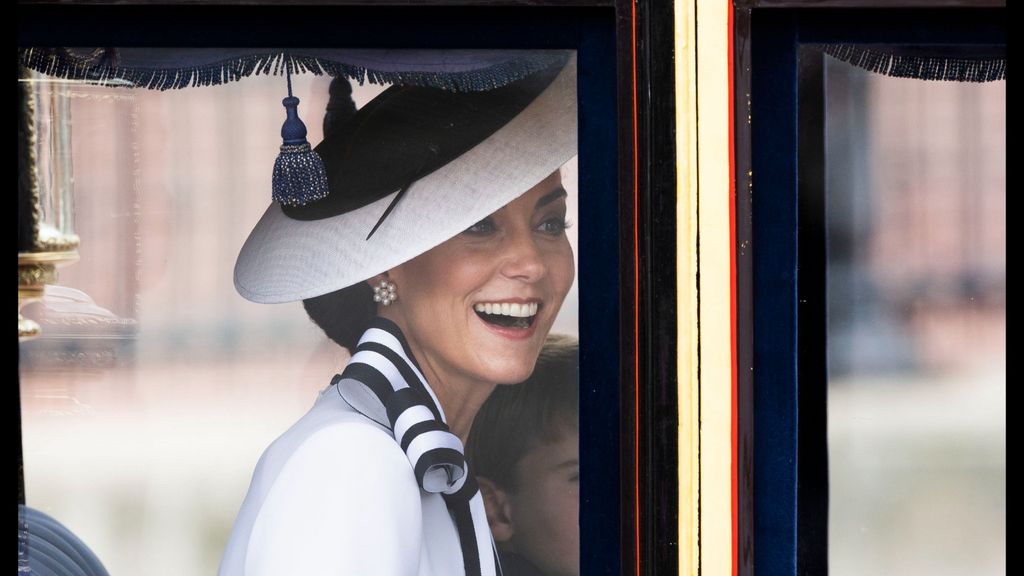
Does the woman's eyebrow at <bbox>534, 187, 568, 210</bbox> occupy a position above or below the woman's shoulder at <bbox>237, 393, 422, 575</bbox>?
above

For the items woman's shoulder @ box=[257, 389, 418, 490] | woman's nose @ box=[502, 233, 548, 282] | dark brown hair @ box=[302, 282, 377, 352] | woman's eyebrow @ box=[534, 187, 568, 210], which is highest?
woman's eyebrow @ box=[534, 187, 568, 210]

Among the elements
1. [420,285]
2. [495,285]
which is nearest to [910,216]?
[495,285]

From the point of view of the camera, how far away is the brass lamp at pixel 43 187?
196 centimetres

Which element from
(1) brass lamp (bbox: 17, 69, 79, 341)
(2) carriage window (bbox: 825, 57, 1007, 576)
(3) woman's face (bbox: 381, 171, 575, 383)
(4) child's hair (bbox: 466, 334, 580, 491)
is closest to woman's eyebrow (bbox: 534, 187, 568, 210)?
(3) woman's face (bbox: 381, 171, 575, 383)

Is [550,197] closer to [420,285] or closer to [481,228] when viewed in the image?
[481,228]

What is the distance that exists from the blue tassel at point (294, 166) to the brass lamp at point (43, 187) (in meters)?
0.38

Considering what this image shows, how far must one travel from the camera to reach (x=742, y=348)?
200cm

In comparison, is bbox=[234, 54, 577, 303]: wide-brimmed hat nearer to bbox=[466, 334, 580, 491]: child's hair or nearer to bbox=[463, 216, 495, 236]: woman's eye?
bbox=[463, 216, 495, 236]: woman's eye

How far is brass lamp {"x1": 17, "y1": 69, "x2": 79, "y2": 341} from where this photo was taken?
196cm

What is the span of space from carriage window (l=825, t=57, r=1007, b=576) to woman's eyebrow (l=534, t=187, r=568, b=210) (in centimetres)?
51

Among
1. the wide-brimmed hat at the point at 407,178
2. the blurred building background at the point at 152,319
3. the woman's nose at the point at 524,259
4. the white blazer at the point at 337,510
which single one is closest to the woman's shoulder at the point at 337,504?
the white blazer at the point at 337,510

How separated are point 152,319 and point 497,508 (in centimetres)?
72

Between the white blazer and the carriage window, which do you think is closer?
the white blazer

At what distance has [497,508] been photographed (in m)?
2.04
